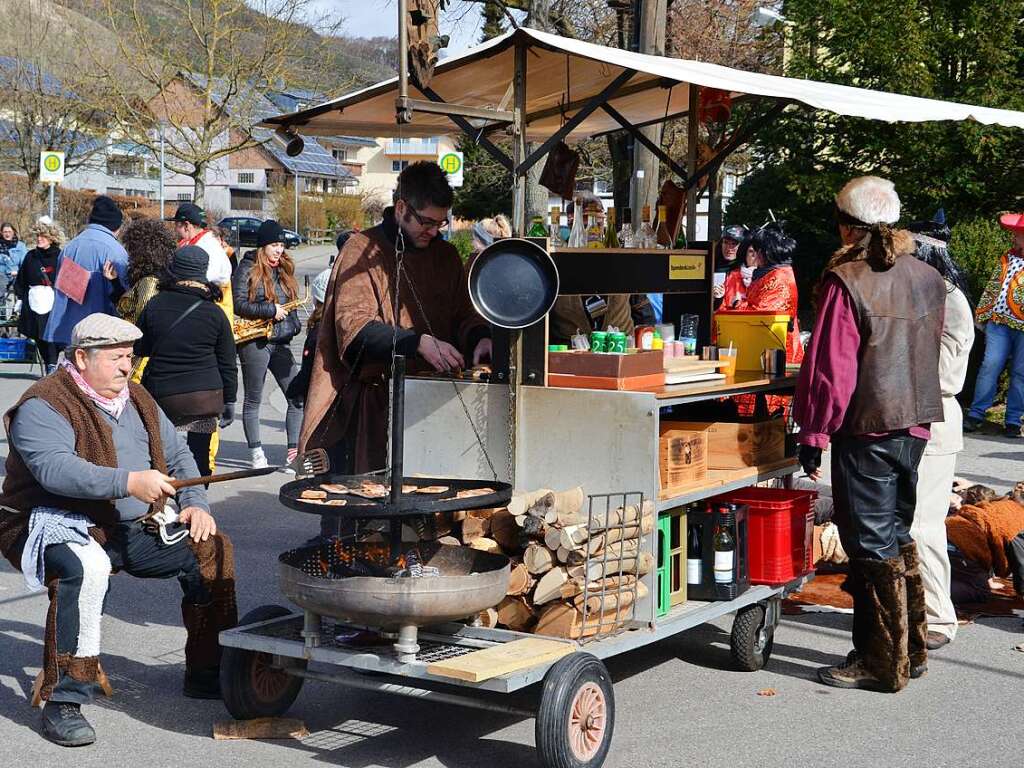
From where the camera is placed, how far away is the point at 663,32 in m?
11.9

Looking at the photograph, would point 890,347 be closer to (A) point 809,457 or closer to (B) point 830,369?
(B) point 830,369

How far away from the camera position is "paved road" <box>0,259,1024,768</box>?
4.82 meters

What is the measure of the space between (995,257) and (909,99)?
8.18 m

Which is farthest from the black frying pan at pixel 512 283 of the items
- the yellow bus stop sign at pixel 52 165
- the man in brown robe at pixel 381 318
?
the yellow bus stop sign at pixel 52 165

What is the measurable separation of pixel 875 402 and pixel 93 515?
3.12 meters

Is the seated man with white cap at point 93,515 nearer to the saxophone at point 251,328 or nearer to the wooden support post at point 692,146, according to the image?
the wooden support post at point 692,146

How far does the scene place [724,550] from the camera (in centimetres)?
570

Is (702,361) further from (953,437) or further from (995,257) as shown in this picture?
(995,257)

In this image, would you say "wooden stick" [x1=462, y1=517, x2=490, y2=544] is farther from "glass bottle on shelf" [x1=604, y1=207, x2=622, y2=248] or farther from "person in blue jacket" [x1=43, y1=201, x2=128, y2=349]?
"person in blue jacket" [x1=43, y1=201, x2=128, y2=349]

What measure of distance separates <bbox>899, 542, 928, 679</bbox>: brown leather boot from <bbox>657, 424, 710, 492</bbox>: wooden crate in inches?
37.4

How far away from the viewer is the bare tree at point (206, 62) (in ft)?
101

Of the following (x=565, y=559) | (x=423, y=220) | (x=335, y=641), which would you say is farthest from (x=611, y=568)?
(x=423, y=220)

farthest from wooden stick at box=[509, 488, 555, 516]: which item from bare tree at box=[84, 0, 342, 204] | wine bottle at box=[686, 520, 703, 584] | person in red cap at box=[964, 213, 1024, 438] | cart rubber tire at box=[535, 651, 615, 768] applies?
bare tree at box=[84, 0, 342, 204]

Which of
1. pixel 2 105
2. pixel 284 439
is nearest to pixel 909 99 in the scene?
pixel 284 439
